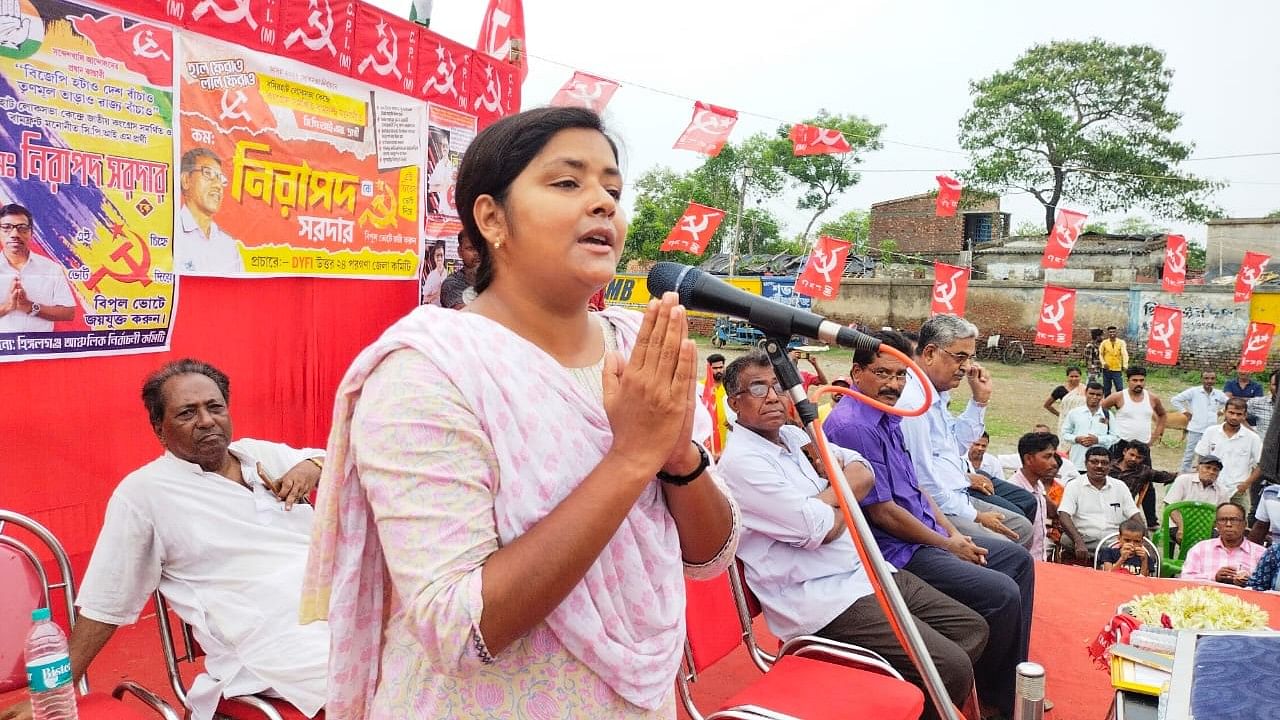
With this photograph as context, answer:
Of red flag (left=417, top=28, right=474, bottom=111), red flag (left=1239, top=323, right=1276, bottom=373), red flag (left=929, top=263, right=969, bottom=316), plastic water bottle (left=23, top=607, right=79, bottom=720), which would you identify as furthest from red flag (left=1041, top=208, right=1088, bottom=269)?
plastic water bottle (left=23, top=607, right=79, bottom=720)

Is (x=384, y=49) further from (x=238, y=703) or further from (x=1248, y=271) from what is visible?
(x=1248, y=271)

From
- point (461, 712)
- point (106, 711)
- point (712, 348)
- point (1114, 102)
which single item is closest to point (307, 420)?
point (106, 711)

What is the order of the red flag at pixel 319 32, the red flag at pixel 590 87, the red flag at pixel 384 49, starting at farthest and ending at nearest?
1. the red flag at pixel 590 87
2. the red flag at pixel 384 49
3. the red flag at pixel 319 32

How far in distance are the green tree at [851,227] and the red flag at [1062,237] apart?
979 inches

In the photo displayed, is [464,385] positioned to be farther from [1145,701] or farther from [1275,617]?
[1275,617]

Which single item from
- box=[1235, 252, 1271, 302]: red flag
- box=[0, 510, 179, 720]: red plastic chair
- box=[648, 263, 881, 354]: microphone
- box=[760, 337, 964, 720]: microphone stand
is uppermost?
box=[1235, 252, 1271, 302]: red flag

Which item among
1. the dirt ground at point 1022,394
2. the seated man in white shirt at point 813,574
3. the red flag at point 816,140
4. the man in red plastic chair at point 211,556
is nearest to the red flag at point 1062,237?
the dirt ground at point 1022,394

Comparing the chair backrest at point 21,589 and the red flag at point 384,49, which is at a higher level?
the red flag at point 384,49

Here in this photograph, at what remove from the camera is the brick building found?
30.6 m

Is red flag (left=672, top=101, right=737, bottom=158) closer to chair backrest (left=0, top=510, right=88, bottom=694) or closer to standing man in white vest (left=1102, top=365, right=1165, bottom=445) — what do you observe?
standing man in white vest (left=1102, top=365, right=1165, bottom=445)

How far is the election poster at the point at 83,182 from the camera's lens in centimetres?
276

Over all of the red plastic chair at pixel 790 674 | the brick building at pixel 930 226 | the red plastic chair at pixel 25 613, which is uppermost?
the brick building at pixel 930 226

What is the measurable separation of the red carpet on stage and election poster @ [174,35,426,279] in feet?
4.99

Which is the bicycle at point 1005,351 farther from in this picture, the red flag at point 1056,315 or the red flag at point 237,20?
the red flag at point 237,20
